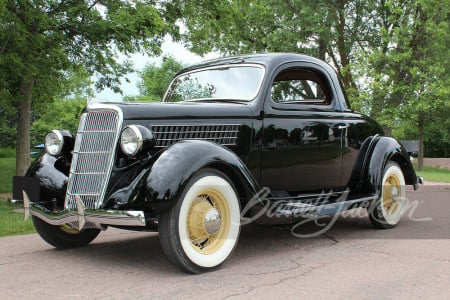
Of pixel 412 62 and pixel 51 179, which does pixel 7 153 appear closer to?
pixel 412 62

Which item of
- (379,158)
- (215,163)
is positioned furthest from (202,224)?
(379,158)

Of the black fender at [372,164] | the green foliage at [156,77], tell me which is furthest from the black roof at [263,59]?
the green foliage at [156,77]

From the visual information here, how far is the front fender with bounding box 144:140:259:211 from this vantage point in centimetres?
356

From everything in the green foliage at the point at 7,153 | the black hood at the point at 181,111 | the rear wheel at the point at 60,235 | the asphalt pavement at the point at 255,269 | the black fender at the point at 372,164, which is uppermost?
the black hood at the point at 181,111

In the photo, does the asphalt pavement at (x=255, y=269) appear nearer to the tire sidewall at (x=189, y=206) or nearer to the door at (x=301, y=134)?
the tire sidewall at (x=189, y=206)

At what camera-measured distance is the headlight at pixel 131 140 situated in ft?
12.4

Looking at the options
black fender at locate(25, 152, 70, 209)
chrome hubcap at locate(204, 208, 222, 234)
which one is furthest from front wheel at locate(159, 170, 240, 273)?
black fender at locate(25, 152, 70, 209)

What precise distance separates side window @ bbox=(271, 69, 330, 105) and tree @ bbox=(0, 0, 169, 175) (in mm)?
5204

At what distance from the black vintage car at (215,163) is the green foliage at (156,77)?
138 ft

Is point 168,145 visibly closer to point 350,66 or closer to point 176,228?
point 176,228

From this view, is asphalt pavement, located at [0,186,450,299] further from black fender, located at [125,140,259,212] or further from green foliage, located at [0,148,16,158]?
green foliage, located at [0,148,16,158]

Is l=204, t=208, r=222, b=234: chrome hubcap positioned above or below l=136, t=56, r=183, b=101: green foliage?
below

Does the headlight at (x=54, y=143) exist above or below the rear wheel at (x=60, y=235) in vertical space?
above

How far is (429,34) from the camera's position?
783 inches
